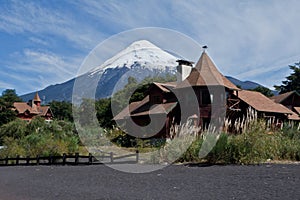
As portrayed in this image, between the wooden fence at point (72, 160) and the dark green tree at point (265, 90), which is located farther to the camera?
the dark green tree at point (265, 90)

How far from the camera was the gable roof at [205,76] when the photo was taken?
26.1m

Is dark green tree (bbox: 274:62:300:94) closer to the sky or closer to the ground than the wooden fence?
closer to the sky

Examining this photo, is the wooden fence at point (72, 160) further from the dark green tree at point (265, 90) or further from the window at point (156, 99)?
the dark green tree at point (265, 90)

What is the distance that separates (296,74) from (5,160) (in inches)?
1779

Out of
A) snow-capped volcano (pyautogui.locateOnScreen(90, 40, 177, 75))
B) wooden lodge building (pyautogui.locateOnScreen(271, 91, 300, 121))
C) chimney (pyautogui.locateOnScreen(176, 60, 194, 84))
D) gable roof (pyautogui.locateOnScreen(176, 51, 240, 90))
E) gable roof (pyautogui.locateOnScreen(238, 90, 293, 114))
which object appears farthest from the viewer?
wooden lodge building (pyautogui.locateOnScreen(271, 91, 300, 121))

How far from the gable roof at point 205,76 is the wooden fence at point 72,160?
11.7 meters

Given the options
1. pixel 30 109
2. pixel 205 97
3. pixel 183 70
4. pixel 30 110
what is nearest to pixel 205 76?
pixel 205 97

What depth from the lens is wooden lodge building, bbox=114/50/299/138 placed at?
85.1ft

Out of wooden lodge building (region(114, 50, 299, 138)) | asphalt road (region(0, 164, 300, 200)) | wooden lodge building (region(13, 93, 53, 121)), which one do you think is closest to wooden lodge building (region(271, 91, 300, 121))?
wooden lodge building (region(114, 50, 299, 138))

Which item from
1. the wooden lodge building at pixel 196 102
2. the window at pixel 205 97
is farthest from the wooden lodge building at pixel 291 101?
the window at pixel 205 97

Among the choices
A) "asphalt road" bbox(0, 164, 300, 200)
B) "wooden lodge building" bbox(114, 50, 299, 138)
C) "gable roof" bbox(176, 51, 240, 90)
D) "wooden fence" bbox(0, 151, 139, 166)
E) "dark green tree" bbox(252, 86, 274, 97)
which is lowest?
"wooden fence" bbox(0, 151, 139, 166)

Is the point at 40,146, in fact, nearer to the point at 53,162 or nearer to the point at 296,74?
the point at 53,162

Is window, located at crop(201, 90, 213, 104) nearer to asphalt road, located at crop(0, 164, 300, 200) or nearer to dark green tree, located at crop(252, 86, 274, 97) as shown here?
asphalt road, located at crop(0, 164, 300, 200)

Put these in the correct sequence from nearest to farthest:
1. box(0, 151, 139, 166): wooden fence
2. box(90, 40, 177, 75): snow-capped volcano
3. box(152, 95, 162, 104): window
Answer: box(90, 40, 177, 75): snow-capped volcano, box(0, 151, 139, 166): wooden fence, box(152, 95, 162, 104): window
